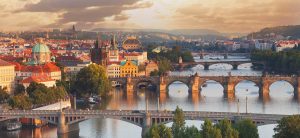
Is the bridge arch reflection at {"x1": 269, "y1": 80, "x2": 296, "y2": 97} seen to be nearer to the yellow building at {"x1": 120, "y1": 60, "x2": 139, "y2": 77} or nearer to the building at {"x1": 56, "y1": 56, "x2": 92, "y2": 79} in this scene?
the yellow building at {"x1": 120, "y1": 60, "x2": 139, "y2": 77}

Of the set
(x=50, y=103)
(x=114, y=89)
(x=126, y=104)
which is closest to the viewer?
(x=50, y=103)

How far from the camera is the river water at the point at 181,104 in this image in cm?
2761

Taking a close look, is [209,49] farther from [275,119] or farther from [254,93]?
[275,119]

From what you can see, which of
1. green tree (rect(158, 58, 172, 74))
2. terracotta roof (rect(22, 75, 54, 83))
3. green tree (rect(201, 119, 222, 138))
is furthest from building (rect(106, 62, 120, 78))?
green tree (rect(201, 119, 222, 138))

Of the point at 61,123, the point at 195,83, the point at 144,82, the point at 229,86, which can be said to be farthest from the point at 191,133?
the point at 144,82

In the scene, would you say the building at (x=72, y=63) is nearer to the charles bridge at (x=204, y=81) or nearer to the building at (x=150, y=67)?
the charles bridge at (x=204, y=81)

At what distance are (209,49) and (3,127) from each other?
109411mm

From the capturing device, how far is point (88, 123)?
101 feet

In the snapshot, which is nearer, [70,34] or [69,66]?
[69,66]

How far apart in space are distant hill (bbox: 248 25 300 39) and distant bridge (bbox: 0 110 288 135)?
12536 centimetres

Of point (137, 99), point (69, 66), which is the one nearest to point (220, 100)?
point (137, 99)

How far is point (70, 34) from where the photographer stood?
154 meters

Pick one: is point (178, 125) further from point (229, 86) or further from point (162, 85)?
point (162, 85)

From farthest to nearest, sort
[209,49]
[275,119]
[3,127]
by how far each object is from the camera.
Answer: [209,49], [3,127], [275,119]
